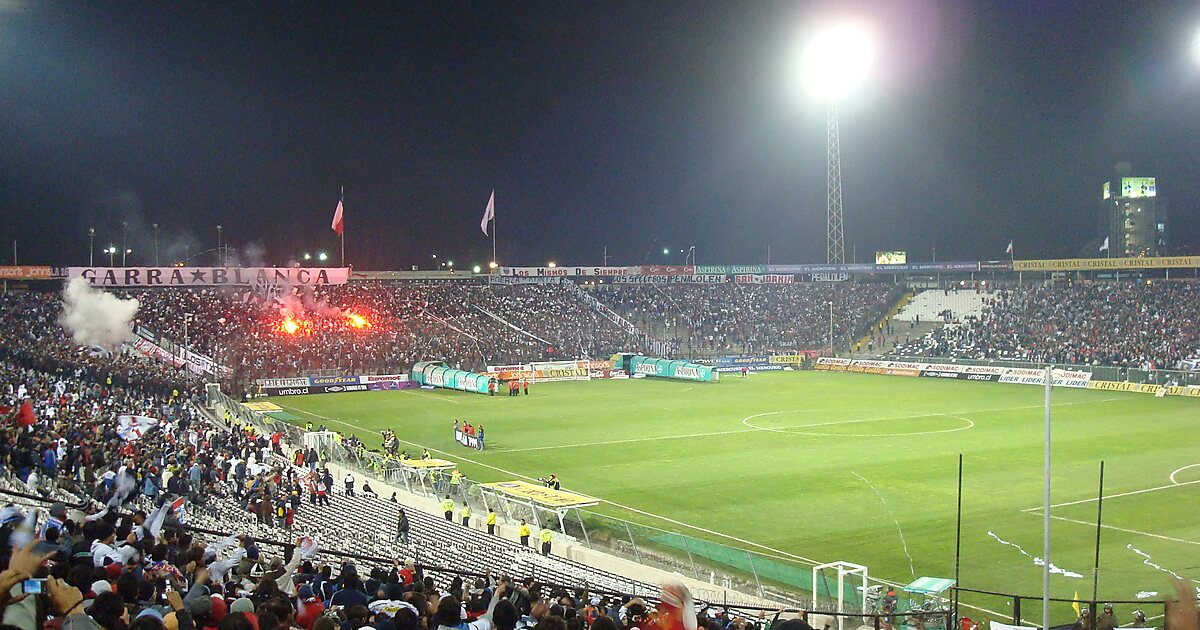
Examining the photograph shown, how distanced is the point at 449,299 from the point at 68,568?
76.0m

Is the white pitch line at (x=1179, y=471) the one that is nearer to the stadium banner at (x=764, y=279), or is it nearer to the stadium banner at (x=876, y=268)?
the stadium banner at (x=876, y=268)

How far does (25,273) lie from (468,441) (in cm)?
4408

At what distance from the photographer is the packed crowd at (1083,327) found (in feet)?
209

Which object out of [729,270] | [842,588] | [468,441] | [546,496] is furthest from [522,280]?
[842,588]

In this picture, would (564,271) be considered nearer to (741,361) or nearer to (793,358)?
(741,361)

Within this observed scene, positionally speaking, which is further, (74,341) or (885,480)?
(74,341)

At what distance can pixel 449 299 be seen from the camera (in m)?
83.2

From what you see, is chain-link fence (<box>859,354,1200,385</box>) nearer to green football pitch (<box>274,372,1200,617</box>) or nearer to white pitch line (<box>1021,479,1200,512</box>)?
green football pitch (<box>274,372,1200,617</box>)

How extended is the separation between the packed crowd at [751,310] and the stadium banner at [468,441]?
1778 inches

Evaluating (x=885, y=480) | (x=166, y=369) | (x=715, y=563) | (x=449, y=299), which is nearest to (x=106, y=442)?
Answer: (x=715, y=563)

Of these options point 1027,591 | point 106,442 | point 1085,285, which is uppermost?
point 1085,285

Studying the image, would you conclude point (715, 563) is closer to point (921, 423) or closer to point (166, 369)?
point (921, 423)

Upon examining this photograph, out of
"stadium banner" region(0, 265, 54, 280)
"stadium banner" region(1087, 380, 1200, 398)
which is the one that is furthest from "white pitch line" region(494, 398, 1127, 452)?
"stadium banner" region(0, 265, 54, 280)

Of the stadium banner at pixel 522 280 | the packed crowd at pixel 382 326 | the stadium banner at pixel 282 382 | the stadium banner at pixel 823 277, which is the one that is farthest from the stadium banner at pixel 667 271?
the stadium banner at pixel 282 382
